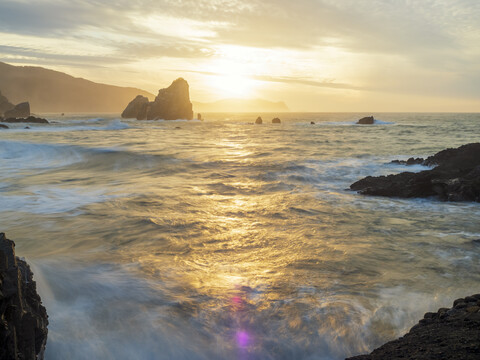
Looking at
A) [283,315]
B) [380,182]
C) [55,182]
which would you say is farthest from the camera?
[55,182]

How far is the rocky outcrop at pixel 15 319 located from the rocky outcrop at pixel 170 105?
100630 mm

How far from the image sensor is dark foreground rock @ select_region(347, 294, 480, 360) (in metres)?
3.12

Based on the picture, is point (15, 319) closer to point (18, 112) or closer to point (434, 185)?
point (434, 185)

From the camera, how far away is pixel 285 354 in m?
3.99

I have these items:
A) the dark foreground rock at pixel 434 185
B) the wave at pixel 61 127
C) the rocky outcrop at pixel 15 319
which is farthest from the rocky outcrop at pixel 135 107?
the rocky outcrop at pixel 15 319

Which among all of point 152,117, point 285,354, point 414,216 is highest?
point 152,117

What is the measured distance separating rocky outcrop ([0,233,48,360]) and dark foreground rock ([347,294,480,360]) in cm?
338

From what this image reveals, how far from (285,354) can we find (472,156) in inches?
519

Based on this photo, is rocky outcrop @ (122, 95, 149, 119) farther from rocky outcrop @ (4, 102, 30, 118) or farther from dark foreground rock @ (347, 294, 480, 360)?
dark foreground rock @ (347, 294, 480, 360)

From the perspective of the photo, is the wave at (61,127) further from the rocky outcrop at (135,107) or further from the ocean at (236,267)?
the rocky outcrop at (135,107)

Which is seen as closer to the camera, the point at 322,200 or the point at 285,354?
the point at 285,354

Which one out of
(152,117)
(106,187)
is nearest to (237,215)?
(106,187)

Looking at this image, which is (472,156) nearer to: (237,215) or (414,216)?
(414,216)

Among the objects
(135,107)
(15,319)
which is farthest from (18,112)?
(15,319)
